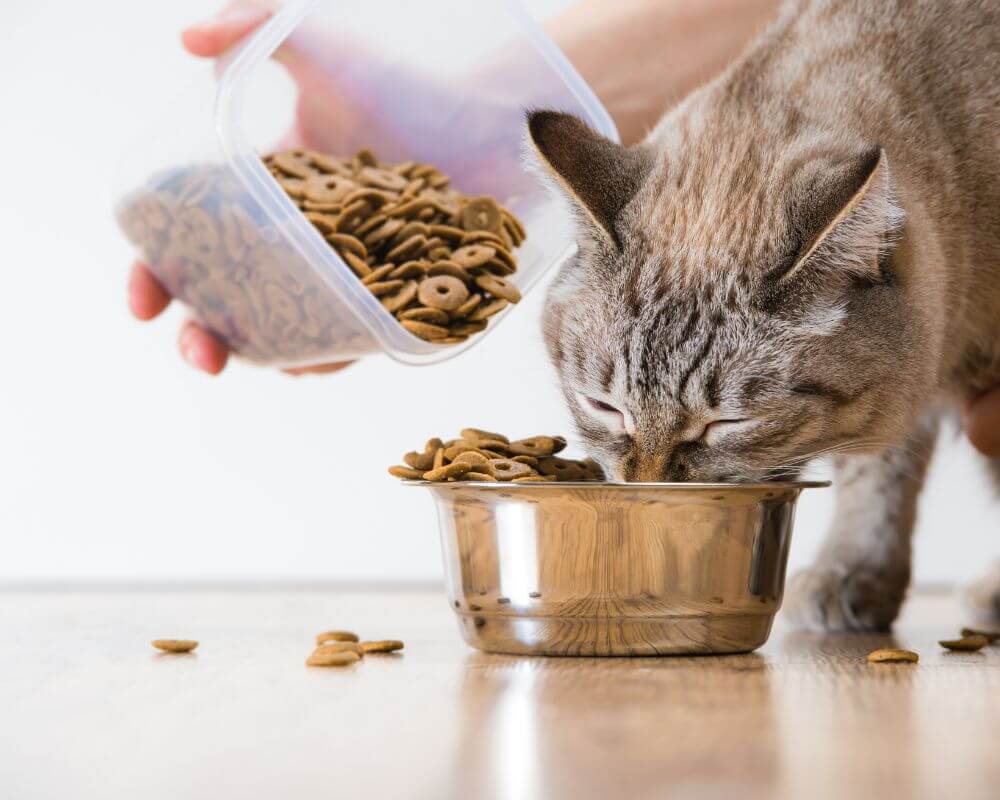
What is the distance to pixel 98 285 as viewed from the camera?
3.00 metres

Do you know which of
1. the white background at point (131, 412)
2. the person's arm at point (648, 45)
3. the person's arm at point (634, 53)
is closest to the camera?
the person's arm at point (634, 53)

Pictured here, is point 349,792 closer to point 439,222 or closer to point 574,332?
point 574,332

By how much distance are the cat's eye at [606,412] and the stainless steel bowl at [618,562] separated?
240 millimetres

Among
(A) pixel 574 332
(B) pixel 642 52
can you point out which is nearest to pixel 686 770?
(A) pixel 574 332

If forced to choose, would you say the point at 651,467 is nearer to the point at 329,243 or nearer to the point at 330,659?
the point at 330,659

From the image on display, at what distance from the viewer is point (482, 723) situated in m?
1.00

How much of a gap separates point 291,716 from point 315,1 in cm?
107

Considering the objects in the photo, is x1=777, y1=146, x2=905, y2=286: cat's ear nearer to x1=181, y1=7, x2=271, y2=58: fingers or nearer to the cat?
the cat

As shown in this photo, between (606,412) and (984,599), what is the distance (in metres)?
0.82

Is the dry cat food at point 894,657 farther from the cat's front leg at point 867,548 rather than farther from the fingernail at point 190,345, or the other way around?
the fingernail at point 190,345

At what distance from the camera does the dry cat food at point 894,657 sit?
1.36 metres

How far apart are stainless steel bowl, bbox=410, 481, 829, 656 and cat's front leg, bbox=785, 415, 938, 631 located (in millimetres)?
487

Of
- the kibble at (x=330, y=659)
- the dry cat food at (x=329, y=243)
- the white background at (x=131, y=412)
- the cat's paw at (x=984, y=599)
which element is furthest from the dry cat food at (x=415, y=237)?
the white background at (x=131, y=412)

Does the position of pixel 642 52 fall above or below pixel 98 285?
above
